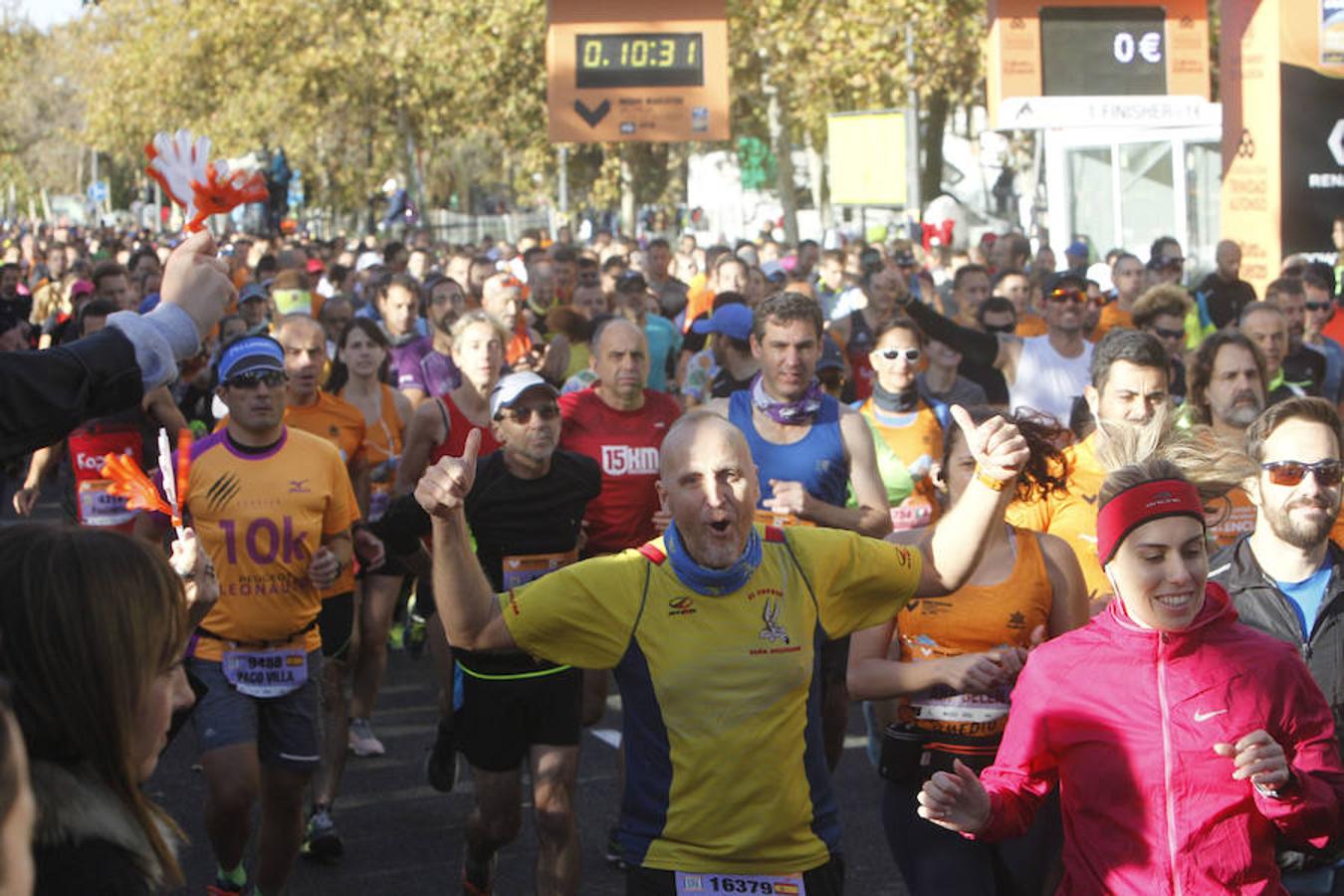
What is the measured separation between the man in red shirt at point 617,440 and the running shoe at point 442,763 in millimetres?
543

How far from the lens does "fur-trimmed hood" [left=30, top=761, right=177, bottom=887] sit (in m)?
2.52

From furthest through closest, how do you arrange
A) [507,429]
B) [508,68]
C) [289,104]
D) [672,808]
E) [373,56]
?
[289,104] → [373,56] → [508,68] → [507,429] → [672,808]

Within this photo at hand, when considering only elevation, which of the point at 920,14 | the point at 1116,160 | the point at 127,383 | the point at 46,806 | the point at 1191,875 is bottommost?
the point at 1191,875

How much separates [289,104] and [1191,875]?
45.2 meters

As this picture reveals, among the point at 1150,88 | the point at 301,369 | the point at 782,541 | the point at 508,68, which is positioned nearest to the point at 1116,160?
the point at 1150,88

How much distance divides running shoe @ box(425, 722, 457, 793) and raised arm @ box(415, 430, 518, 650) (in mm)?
3053

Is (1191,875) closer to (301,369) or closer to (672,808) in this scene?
(672,808)

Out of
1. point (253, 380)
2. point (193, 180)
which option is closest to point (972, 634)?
point (193, 180)

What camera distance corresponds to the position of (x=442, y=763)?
7.51 meters

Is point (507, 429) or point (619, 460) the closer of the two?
point (507, 429)

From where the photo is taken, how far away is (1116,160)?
26500 mm

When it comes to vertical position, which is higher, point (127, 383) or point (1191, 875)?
point (127, 383)

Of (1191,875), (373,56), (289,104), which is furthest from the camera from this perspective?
(289,104)

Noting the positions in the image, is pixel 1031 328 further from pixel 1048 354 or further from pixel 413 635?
pixel 413 635
